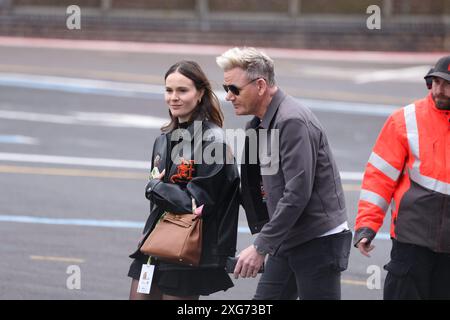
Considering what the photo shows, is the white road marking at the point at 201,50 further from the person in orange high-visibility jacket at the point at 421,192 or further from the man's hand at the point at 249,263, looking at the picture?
the man's hand at the point at 249,263

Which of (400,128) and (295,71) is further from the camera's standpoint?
(295,71)

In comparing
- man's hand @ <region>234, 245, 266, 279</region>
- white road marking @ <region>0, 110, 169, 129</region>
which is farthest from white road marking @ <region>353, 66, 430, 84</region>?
man's hand @ <region>234, 245, 266, 279</region>

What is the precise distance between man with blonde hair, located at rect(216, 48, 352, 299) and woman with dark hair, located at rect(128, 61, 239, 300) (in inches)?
6.5

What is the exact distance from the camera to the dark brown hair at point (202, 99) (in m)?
6.32

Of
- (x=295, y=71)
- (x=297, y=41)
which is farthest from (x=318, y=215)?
(x=297, y=41)

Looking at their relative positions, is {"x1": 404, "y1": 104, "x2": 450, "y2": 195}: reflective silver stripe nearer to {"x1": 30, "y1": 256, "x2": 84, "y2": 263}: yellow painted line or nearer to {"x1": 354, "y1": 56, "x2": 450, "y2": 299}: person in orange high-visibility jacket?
{"x1": 354, "y1": 56, "x2": 450, "y2": 299}: person in orange high-visibility jacket

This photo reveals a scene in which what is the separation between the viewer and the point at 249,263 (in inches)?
235

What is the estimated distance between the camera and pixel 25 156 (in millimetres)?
15172

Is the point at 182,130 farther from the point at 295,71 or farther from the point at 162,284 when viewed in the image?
the point at 295,71

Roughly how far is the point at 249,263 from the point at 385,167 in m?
0.98

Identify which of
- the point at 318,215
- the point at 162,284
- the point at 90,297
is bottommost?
the point at 90,297

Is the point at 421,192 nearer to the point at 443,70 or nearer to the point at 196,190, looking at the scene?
the point at 443,70

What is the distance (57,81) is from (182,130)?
1591cm

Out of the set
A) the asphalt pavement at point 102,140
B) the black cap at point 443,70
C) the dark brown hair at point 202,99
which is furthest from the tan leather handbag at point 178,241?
the asphalt pavement at point 102,140
